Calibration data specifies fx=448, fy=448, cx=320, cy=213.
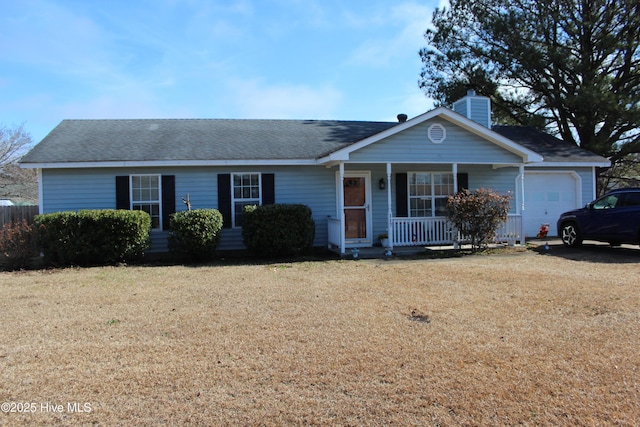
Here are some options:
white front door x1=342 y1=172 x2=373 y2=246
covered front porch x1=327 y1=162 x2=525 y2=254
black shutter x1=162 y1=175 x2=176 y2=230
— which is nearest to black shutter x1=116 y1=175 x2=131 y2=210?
black shutter x1=162 y1=175 x2=176 y2=230

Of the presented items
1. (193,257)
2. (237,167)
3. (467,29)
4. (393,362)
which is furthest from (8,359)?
(467,29)

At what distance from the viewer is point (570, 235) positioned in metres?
12.5

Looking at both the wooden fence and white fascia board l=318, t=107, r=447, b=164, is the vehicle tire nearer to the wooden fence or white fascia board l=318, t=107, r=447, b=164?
white fascia board l=318, t=107, r=447, b=164

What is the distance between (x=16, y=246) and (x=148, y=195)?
326 cm

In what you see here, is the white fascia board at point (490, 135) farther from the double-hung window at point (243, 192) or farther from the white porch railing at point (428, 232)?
the double-hung window at point (243, 192)

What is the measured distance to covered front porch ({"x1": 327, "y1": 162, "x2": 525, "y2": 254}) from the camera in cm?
1218

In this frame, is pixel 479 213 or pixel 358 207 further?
pixel 358 207

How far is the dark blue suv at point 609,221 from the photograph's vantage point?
1087cm

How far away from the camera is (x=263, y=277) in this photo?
28.5ft

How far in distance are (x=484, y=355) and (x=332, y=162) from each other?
8167 mm

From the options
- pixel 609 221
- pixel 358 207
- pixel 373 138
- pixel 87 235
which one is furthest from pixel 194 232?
pixel 609 221

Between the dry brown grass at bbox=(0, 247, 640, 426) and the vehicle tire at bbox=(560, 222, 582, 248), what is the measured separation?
15.1 feet

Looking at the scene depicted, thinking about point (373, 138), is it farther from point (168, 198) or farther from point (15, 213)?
point (15, 213)

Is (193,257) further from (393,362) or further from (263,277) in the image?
(393,362)
